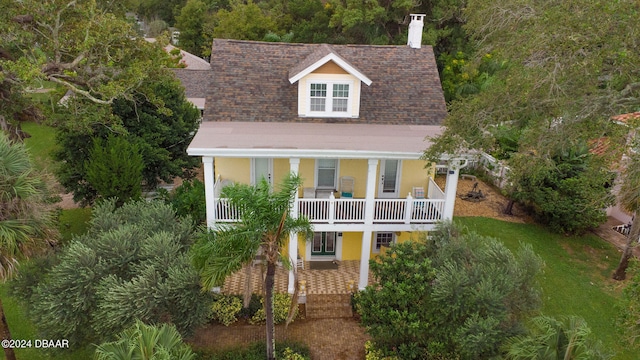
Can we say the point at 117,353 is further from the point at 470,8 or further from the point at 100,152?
the point at 470,8

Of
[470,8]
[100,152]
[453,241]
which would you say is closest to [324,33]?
[470,8]

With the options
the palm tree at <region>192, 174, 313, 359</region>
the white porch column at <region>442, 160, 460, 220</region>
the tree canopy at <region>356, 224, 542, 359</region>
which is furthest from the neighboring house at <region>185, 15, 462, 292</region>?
the palm tree at <region>192, 174, 313, 359</region>

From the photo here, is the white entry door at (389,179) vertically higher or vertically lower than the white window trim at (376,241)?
higher

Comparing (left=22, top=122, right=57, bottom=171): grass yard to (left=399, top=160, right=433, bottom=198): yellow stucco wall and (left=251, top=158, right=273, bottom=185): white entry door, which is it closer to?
(left=251, top=158, right=273, bottom=185): white entry door

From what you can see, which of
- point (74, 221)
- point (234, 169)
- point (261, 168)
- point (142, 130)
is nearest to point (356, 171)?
point (261, 168)

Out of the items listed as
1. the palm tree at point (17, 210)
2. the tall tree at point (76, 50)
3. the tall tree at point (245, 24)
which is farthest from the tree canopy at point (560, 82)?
the tall tree at point (245, 24)

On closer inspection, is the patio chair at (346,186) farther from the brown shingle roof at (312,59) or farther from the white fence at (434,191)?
the brown shingle roof at (312,59)
